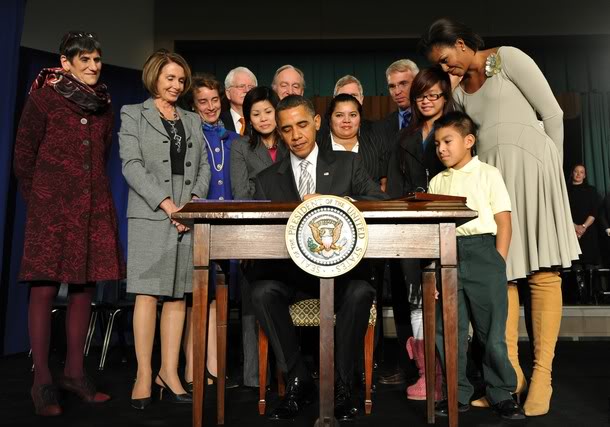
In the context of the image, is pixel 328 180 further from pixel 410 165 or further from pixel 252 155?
pixel 252 155

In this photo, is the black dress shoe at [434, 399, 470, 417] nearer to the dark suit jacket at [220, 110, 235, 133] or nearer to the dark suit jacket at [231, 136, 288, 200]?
the dark suit jacket at [231, 136, 288, 200]

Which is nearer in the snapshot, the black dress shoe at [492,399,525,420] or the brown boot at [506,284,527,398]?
the black dress shoe at [492,399,525,420]

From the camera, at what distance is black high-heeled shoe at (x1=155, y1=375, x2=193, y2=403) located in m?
3.03

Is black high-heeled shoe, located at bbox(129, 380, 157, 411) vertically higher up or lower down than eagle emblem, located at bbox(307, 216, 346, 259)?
lower down

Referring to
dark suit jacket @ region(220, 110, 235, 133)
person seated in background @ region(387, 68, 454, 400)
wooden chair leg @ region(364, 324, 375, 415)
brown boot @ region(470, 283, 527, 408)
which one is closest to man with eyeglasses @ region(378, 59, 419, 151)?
person seated in background @ region(387, 68, 454, 400)

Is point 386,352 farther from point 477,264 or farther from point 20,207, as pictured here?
Result: point 20,207

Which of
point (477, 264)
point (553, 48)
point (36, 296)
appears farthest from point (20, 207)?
point (553, 48)

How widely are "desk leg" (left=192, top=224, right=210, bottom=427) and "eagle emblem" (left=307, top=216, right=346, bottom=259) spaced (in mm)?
372

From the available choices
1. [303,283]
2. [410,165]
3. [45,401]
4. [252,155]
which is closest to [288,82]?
[252,155]

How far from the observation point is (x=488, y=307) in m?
2.73

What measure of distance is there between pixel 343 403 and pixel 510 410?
66cm

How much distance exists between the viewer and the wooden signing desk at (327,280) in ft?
7.32

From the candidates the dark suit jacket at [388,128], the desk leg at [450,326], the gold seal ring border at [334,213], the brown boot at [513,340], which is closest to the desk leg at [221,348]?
the gold seal ring border at [334,213]

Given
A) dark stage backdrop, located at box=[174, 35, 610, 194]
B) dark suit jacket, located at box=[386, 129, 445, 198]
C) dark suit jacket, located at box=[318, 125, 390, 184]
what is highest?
dark stage backdrop, located at box=[174, 35, 610, 194]
